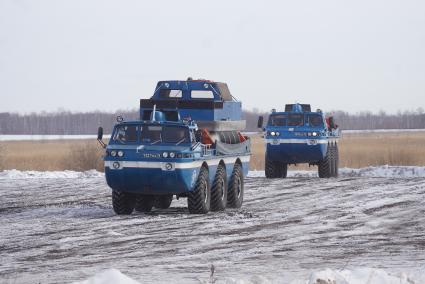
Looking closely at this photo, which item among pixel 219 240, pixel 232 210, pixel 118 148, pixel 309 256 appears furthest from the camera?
pixel 232 210

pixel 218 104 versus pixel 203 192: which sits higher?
pixel 218 104

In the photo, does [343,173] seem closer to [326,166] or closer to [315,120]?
[326,166]

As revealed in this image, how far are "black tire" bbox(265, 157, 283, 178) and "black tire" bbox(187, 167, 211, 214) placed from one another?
563 inches

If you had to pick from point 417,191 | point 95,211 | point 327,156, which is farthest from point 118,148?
point 327,156

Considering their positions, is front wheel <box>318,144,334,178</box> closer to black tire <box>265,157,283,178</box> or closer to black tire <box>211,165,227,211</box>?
black tire <box>265,157,283,178</box>

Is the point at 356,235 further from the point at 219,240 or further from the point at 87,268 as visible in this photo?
the point at 87,268

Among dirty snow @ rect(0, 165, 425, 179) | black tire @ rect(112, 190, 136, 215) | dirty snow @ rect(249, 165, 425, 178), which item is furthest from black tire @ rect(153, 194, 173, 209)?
dirty snow @ rect(249, 165, 425, 178)

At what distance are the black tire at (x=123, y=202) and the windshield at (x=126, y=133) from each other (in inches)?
42.4

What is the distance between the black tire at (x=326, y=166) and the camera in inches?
1335

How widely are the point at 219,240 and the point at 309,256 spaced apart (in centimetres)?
221

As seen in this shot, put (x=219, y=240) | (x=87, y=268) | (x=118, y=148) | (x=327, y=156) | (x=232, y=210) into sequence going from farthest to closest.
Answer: (x=327, y=156), (x=232, y=210), (x=118, y=148), (x=219, y=240), (x=87, y=268)

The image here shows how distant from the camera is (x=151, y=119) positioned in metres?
19.7

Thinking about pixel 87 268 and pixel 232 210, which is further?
pixel 232 210

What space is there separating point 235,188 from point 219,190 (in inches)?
55.4
